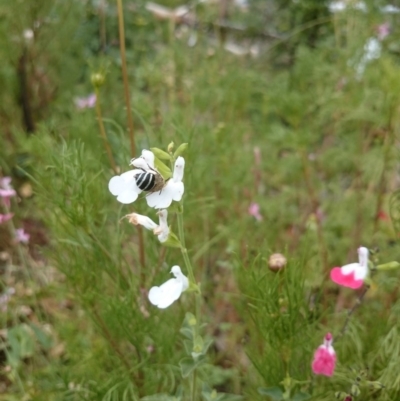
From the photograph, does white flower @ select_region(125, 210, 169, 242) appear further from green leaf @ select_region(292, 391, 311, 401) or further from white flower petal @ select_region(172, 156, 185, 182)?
green leaf @ select_region(292, 391, 311, 401)

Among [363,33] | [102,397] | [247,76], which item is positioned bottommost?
[102,397]

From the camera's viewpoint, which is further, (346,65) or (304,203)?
(304,203)

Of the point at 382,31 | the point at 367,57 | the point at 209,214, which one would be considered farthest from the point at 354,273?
the point at 382,31

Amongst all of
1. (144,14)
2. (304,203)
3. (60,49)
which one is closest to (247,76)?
(304,203)

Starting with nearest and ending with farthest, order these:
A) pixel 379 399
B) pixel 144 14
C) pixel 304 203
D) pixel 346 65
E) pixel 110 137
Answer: pixel 379 399
pixel 110 137
pixel 346 65
pixel 304 203
pixel 144 14

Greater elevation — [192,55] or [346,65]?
[346,65]

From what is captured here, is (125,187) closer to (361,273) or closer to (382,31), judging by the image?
(361,273)

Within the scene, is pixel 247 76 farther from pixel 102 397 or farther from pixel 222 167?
pixel 102 397

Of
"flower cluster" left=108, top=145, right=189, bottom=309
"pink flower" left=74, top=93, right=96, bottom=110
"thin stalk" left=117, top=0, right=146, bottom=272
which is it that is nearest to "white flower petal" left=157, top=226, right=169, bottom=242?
"flower cluster" left=108, top=145, right=189, bottom=309
